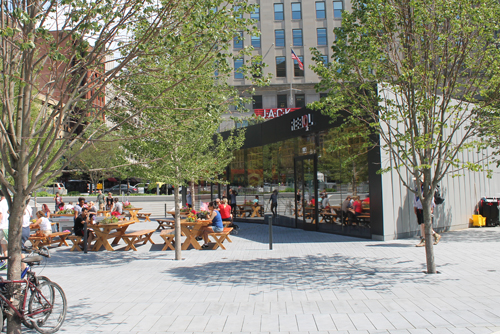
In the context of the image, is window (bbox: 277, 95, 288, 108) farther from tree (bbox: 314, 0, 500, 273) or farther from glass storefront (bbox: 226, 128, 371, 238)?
tree (bbox: 314, 0, 500, 273)

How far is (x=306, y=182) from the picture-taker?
55.9ft

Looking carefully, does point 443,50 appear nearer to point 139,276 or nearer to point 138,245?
point 139,276

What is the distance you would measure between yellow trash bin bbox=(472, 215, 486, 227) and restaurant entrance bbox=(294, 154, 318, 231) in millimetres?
6158

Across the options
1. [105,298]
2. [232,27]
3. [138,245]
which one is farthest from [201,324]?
[138,245]

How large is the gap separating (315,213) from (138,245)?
685 centimetres

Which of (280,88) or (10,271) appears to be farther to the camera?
(280,88)

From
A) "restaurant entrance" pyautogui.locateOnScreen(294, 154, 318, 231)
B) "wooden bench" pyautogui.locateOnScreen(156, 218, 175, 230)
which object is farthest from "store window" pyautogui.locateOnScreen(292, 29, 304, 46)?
"wooden bench" pyautogui.locateOnScreen(156, 218, 175, 230)

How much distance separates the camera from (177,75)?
6359mm

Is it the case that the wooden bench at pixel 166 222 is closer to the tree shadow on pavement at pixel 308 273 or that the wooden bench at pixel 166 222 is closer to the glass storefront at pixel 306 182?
A: the glass storefront at pixel 306 182

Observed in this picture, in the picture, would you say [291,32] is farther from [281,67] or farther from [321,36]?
[281,67]

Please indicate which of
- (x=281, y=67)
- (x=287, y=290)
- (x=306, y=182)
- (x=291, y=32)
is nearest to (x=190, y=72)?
(x=287, y=290)

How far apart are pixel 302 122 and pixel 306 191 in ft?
9.37

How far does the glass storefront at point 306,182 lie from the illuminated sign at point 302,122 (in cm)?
44

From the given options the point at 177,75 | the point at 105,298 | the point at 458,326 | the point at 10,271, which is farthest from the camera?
the point at 105,298
